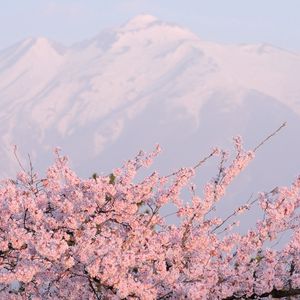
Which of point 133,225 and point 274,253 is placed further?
point 133,225

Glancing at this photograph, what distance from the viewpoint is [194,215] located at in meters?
8.27

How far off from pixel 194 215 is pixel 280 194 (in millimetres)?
998

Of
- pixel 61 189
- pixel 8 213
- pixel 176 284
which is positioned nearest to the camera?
pixel 176 284

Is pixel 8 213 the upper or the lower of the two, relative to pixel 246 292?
upper

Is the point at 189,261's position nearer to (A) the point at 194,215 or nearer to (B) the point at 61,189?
(A) the point at 194,215

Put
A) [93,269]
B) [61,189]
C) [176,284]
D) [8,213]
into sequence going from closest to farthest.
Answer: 1. [93,269]
2. [176,284]
3. [8,213]
4. [61,189]

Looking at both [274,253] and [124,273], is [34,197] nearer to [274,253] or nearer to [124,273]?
[124,273]

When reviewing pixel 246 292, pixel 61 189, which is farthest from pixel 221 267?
pixel 61 189

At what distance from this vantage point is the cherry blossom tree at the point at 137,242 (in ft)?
23.2

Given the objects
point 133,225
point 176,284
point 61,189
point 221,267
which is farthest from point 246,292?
point 61,189

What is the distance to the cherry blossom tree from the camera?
707 cm

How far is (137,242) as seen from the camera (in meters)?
7.95

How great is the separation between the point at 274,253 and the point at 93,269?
1987 mm

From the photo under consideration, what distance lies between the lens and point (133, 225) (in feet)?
27.1
